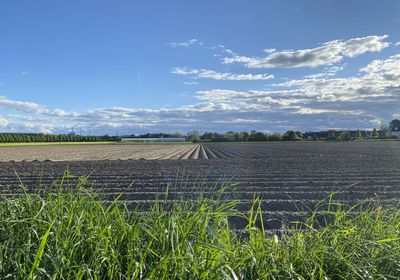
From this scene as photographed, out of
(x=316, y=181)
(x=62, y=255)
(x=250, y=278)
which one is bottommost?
(x=316, y=181)

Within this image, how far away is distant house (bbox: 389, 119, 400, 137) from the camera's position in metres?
128

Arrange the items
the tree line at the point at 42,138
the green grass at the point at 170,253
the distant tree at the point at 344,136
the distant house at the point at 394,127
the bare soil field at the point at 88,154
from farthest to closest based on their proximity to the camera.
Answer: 1. the distant house at the point at 394,127
2. the distant tree at the point at 344,136
3. the tree line at the point at 42,138
4. the bare soil field at the point at 88,154
5. the green grass at the point at 170,253

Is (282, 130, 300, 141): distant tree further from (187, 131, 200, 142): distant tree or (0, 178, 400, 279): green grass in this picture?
(0, 178, 400, 279): green grass

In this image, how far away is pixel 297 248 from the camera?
9.73 feet

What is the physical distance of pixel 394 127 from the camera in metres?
135

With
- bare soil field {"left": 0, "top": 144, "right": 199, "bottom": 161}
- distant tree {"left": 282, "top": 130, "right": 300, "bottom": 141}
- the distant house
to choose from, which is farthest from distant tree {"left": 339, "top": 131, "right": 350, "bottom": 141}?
bare soil field {"left": 0, "top": 144, "right": 199, "bottom": 161}

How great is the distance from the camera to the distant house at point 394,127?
128m

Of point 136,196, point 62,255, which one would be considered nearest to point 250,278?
point 62,255

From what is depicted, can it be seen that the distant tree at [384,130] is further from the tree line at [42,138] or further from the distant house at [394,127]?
the tree line at [42,138]

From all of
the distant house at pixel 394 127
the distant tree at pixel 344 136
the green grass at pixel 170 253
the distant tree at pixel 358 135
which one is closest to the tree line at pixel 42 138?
the distant tree at pixel 344 136

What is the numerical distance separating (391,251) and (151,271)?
1.88 metres

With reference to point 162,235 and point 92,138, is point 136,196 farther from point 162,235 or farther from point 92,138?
point 92,138

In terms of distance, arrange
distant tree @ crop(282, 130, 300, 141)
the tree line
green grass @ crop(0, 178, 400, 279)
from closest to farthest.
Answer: green grass @ crop(0, 178, 400, 279), the tree line, distant tree @ crop(282, 130, 300, 141)

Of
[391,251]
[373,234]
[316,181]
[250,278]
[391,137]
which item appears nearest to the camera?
[250,278]
